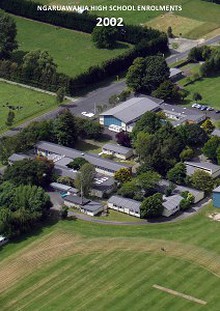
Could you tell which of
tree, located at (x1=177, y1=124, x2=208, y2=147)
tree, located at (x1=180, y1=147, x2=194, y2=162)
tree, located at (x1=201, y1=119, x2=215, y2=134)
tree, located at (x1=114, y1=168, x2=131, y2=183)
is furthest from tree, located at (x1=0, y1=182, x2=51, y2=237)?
tree, located at (x1=201, y1=119, x2=215, y2=134)

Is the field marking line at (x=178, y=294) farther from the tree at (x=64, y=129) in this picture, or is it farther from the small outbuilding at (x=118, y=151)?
the tree at (x=64, y=129)

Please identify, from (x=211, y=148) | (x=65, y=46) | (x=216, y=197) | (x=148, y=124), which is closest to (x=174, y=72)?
(x=65, y=46)

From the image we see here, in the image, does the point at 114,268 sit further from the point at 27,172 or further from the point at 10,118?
the point at 10,118

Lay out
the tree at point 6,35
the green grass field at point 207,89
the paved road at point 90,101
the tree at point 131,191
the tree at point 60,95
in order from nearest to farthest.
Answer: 1. the tree at point 131,191
2. the paved road at point 90,101
3. the tree at point 60,95
4. the green grass field at point 207,89
5. the tree at point 6,35

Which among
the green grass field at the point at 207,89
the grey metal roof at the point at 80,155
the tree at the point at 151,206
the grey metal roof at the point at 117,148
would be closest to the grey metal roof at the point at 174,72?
the green grass field at the point at 207,89

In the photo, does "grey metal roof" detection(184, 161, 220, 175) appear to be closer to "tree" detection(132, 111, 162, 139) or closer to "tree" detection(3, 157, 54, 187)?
"tree" detection(132, 111, 162, 139)
